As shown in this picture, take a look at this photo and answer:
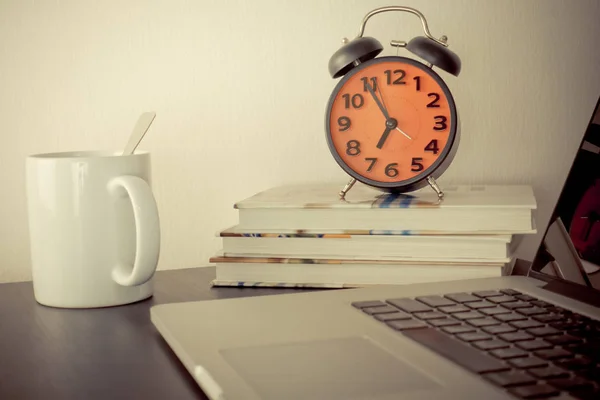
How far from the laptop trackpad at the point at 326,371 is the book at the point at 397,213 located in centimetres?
27

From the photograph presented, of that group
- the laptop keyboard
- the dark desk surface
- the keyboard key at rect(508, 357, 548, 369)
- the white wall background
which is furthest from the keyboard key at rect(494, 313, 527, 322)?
the white wall background

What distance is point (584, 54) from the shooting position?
3.61 ft

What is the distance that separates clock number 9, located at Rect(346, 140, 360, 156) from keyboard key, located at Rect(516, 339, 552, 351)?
44 centimetres

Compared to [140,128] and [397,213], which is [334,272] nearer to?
[397,213]

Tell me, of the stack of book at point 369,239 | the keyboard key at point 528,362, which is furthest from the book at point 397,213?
the keyboard key at point 528,362

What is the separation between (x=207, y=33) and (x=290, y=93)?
0.14 m

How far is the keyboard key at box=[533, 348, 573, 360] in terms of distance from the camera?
517mm

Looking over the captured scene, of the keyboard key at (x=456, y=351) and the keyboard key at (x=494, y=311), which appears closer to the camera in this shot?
the keyboard key at (x=456, y=351)

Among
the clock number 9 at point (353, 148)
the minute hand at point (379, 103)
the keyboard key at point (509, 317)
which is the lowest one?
the keyboard key at point (509, 317)

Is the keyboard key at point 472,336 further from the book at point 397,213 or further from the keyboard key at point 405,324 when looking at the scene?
the book at point 397,213

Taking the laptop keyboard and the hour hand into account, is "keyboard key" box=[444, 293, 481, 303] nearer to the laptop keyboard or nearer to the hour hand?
the laptop keyboard

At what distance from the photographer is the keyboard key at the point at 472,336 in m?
0.57

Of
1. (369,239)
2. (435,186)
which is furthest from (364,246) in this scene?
(435,186)

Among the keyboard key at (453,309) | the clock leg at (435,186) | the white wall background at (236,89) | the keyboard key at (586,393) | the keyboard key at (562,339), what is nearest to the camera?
the keyboard key at (586,393)
